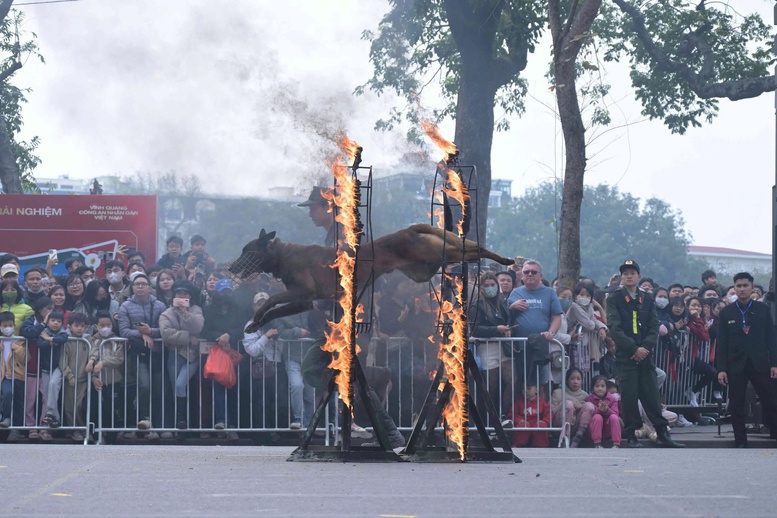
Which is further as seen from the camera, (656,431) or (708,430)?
(708,430)

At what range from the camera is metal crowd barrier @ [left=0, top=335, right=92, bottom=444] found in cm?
1323

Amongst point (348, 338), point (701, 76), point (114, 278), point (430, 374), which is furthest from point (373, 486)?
point (701, 76)

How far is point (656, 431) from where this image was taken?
526 inches

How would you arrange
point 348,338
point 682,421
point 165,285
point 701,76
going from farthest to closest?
point 701,76, point 682,421, point 165,285, point 348,338

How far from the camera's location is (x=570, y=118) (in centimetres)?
1888

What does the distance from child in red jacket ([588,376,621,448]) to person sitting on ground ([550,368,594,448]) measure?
0.08 metres

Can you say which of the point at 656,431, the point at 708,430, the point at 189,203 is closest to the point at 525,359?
the point at 656,431

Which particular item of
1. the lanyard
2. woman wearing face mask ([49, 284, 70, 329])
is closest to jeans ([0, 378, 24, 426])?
woman wearing face mask ([49, 284, 70, 329])

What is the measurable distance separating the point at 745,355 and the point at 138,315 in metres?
6.47

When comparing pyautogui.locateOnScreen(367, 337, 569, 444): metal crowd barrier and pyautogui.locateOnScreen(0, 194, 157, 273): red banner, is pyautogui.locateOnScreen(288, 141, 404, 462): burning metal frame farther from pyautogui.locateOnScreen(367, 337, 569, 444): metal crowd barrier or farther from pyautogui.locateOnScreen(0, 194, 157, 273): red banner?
pyautogui.locateOnScreen(0, 194, 157, 273): red banner

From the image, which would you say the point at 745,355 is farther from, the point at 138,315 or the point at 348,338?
the point at 138,315

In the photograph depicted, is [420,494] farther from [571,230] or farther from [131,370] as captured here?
[571,230]

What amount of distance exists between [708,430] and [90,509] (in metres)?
9.96

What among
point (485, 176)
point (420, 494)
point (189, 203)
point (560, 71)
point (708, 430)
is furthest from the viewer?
point (189, 203)
